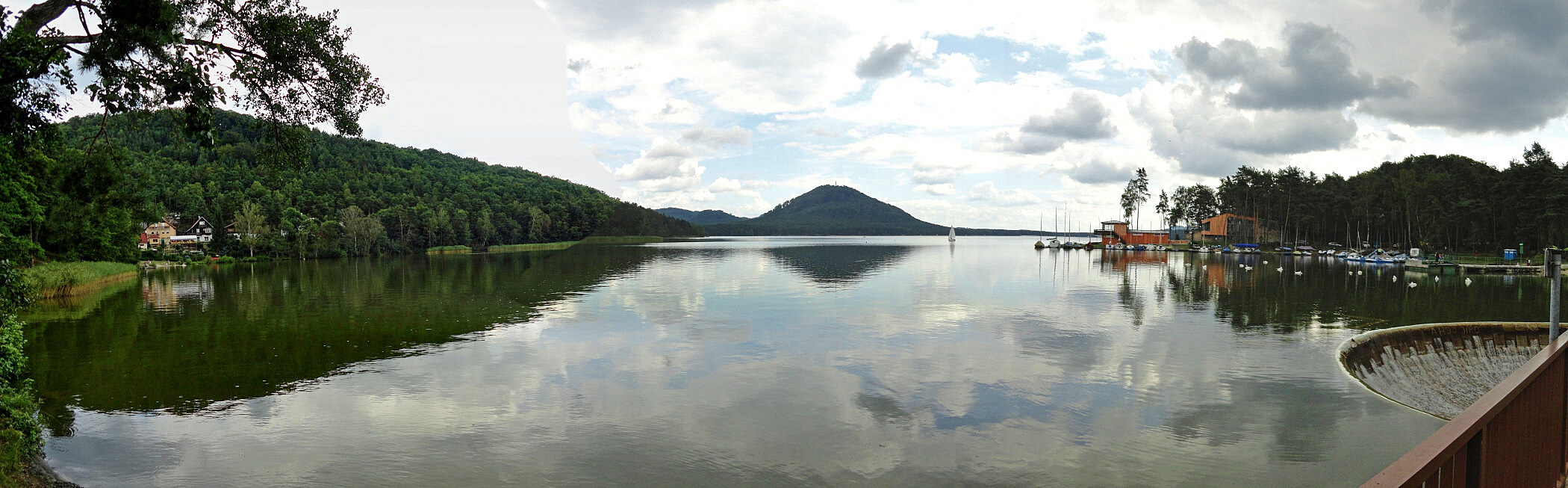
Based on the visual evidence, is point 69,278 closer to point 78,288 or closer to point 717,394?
point 78,288

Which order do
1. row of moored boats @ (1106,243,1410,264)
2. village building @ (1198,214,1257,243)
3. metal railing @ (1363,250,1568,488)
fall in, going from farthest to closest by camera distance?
village building @ (1198,214,1257,243) < row of moored boats @ (1106,243,1410,264) < metal railing @ (1363,250,1568,488)

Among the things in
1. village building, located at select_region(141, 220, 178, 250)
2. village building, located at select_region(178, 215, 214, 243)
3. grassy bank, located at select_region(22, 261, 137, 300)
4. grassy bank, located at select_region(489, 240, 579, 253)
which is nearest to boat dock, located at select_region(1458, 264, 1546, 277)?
grassy bank, located at select_region(22, 261, 137, 300)

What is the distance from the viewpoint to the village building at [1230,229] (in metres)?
126

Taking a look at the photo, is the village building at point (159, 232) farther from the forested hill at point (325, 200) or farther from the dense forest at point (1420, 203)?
the dense forest at point (1420, 203)

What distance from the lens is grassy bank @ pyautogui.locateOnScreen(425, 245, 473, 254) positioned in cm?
11619

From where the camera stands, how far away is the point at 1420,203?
8406 centimetres

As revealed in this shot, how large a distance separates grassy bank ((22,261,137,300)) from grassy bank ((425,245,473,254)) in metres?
67.6

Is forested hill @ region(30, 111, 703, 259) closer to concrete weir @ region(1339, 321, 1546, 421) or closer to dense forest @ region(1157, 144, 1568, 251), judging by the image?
concrete weir @ region(1339, 321, 1546, 421)

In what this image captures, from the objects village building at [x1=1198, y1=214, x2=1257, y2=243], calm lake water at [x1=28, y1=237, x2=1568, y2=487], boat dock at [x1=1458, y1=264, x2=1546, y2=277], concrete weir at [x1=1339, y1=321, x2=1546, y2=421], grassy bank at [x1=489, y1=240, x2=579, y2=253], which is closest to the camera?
calm lake water at [x1=28, y1=237, x2=1568, y2=487]

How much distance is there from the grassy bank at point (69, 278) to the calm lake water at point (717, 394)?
15.7ft

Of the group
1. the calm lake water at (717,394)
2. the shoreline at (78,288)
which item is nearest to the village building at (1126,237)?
the calm lake water at (717,394)

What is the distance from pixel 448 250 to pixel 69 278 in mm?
82439

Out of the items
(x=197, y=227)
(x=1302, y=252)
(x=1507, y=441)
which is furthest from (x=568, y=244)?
(x=1507, y=441)

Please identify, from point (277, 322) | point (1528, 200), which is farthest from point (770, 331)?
point (1528, 200)
